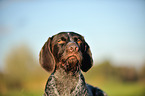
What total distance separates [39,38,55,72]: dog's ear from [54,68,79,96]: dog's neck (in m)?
0.23

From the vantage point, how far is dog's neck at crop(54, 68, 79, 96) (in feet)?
22.7

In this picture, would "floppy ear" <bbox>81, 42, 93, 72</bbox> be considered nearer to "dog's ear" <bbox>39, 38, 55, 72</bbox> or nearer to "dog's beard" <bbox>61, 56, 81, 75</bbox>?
"dog's beard" <bbox>61, 56, 81, 75</bbox>

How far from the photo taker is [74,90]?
6988 millimetres

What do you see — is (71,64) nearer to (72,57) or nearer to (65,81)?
(72,57)

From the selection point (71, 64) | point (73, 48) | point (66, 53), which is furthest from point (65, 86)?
point (73, 48)

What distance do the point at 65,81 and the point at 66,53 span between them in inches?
36.1

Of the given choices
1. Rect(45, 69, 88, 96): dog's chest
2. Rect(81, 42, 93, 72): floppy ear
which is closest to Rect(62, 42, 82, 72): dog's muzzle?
Rect(45, 69, 88, 96): dog's chest

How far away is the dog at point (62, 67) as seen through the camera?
6836 mm

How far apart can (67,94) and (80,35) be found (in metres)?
1.67

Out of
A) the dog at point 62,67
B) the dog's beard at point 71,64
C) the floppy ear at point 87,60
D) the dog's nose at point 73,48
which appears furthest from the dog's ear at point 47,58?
the floppy ear at point 87,60

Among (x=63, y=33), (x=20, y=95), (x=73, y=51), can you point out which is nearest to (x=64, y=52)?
(x=73, y=51)

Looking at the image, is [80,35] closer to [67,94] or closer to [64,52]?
[64,52]

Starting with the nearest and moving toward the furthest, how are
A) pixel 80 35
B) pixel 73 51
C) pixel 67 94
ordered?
pixel 73 51 → pixel 67 94 → pixel 80 35

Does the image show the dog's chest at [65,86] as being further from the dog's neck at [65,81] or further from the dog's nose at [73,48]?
the dog's nose at [73,48]
